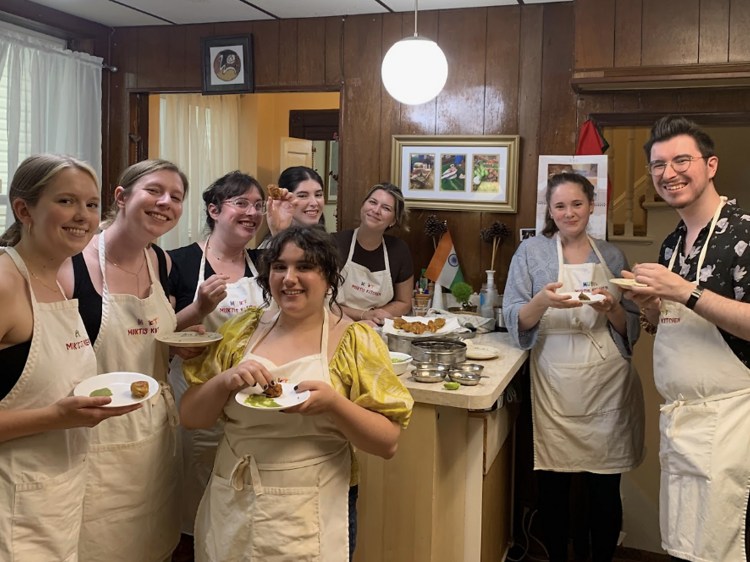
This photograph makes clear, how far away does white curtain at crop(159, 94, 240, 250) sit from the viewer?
4301 mm

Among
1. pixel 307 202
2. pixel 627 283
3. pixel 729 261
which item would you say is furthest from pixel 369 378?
pixel 307 202

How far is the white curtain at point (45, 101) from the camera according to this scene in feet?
10.8

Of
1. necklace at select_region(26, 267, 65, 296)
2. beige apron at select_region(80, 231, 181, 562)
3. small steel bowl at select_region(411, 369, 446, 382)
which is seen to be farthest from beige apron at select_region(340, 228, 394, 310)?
necklace at select_region(26, 267, 65, 296)

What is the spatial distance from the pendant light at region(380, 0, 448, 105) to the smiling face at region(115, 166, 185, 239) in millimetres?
1279

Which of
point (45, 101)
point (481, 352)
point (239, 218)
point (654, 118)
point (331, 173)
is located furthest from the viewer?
point (331, 173)

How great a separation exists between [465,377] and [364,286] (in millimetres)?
1097

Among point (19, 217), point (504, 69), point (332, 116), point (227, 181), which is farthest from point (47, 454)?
point (332, 116)

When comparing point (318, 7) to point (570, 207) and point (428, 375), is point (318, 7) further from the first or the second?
point (428, 375)

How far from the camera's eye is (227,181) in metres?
2.31

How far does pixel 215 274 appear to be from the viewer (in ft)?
7.30

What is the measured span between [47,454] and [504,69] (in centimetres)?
261

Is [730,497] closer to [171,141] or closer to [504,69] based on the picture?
[504,69]

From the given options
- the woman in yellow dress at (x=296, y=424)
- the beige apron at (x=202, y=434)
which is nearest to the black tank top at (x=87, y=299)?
the woman in yellow dress at (x=296, y=424)

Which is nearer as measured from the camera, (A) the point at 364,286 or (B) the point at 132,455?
(B) the point at 132,455
